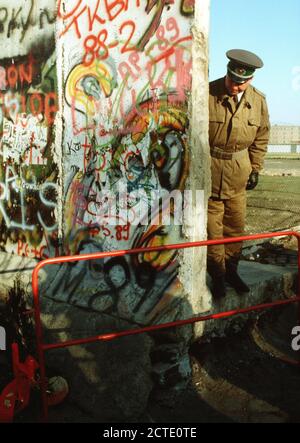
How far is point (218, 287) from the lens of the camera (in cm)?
427

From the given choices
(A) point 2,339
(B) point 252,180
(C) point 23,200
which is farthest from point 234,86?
(A) point 2,339

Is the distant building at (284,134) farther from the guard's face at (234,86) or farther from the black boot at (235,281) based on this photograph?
the guard's face at (234,86)

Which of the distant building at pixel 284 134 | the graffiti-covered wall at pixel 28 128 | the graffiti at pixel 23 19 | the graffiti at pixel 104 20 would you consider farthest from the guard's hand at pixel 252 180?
the distant building at pixel 284 134

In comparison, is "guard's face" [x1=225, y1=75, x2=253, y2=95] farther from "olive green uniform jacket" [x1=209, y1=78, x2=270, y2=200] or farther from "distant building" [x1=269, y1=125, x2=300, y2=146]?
"distant building" [x1=269, y1=125, x2=300, y2=146]

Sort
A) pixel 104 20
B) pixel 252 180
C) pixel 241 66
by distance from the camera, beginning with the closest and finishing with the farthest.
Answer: pixel 241 66, pixel 104 20, pixel 252 180

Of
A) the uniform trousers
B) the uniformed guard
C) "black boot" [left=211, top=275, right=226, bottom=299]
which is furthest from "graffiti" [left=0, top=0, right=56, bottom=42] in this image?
"black boot" [left=211, top=275, right=226, bottom=299]

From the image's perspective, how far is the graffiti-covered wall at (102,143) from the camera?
3873mm

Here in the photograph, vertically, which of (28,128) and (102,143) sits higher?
(28,128)

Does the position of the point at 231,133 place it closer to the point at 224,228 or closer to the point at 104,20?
the point at 224,228

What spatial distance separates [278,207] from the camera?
11312 millimetres

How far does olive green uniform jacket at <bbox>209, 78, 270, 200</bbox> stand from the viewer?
423 cm

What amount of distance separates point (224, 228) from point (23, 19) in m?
2.94

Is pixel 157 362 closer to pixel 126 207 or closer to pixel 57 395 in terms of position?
pixel 57 395
